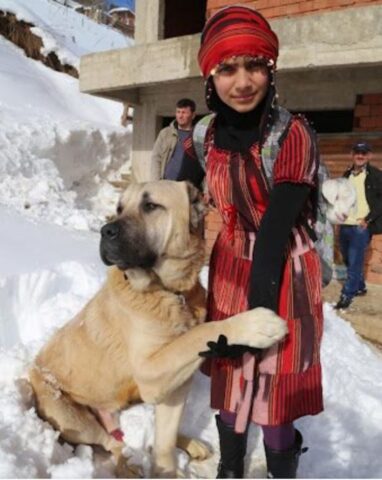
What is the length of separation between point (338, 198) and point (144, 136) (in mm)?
7334

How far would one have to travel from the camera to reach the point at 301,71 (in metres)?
6.30

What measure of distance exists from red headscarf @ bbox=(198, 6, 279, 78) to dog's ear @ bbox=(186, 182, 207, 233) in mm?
582

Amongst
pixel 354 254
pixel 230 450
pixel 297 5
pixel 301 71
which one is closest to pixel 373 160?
pixel 354 254

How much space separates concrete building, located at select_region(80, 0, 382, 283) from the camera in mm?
4973

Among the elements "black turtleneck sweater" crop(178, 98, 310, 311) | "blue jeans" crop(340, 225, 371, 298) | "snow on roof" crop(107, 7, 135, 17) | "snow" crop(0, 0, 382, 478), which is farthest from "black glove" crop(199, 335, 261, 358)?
"snow on roof" crop(107, 7, 135, 17)

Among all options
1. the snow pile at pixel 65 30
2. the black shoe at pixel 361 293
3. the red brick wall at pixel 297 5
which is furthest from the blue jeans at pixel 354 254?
the snow pile at pixel 65 30

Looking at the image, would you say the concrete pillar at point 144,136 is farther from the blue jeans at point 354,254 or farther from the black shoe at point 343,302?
the black shoe at point 343,302

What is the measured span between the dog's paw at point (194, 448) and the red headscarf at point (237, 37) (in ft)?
6.51

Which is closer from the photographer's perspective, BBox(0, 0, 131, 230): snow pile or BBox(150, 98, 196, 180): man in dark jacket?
BBox(150, 98, 196, 180): man in dark jacket

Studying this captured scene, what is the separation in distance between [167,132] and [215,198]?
12.8 ft

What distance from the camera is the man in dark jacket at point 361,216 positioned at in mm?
5156

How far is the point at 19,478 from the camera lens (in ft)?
5.69

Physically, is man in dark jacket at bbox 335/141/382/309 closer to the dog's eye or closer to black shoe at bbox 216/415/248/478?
black shoe at bbox 216/415/248/478

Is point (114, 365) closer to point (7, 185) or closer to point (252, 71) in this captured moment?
point (252, 71)
